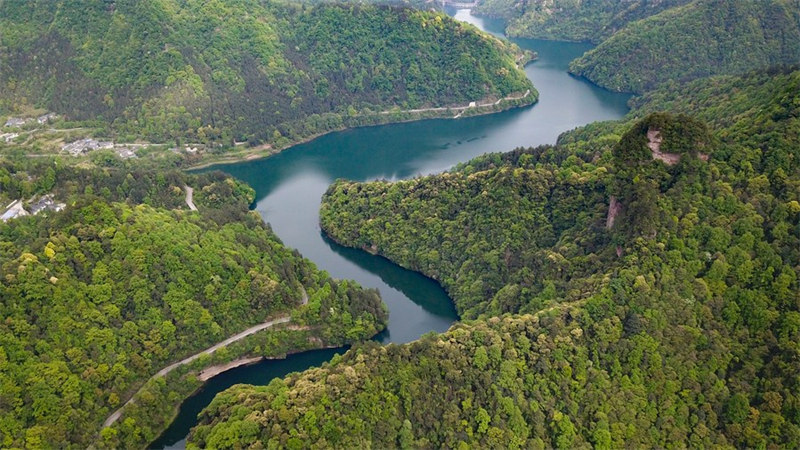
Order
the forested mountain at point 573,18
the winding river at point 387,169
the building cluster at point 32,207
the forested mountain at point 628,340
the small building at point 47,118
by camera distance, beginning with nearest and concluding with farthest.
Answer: the forested mountain at point 628,340 < the winding river at point 387,169 < the building cluster at point 32,207 < the small building at point 47,118 < the forested mountain at point 573,18

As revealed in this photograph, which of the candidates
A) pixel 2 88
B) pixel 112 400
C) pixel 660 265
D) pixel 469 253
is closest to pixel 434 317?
pixel 469 253

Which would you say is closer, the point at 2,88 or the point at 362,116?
the point at 2,88

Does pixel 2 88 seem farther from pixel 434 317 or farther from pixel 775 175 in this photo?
pixel 775 175

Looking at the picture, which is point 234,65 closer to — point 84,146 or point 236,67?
point 236,67

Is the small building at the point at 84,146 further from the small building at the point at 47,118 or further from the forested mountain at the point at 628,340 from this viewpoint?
the forested mountain at the point at 628,340

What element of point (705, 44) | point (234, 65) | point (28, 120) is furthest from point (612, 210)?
point (28, 120)

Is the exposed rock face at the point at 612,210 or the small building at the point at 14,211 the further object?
the small building at the point at 14,211

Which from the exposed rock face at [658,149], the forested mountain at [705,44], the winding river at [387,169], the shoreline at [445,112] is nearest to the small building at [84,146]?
the winding river at [387,169]
